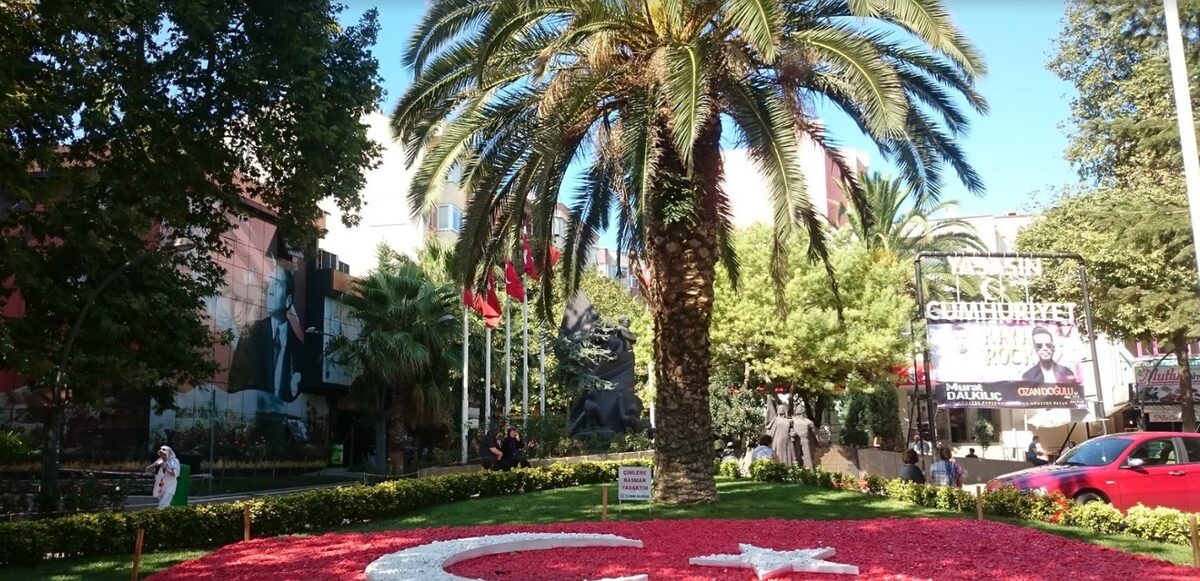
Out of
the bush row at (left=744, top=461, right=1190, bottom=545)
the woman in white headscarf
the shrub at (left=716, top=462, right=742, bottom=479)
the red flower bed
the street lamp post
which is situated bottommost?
the red flower bed

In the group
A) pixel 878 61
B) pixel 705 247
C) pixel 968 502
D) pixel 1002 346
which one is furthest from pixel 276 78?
pixel 1002 346

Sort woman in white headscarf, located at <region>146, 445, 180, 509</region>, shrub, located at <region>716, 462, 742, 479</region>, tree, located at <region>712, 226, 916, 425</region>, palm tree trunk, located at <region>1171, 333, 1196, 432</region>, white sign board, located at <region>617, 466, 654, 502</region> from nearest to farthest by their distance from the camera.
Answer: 1. white sign board, located at <region>617, 466, 654, 502</region>
2. woman in white headscarf, located at <region>146, 445, 180, 509</region>
3. shrub, located at <region>716, 462, 742, 479</region>
4. palm tree trunk, located at <region>1171, 333, 1196, 432</region>
5. tree, located at <region>712, 226, 916, 425</region>

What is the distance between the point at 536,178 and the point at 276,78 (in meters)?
4.30

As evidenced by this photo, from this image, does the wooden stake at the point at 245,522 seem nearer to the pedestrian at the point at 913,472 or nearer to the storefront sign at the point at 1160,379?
the pedestrian at the point at 913,472

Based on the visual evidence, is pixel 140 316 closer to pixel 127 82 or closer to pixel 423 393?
pixel 127 82

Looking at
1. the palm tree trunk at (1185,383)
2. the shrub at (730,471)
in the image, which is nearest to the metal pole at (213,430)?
the shrub at (730,471)

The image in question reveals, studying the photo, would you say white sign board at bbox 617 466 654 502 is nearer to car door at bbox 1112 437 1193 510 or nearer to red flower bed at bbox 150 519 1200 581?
red flower bed at bbox 150 519 1200 581

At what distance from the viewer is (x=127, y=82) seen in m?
14.2

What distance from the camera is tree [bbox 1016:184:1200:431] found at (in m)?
24.6

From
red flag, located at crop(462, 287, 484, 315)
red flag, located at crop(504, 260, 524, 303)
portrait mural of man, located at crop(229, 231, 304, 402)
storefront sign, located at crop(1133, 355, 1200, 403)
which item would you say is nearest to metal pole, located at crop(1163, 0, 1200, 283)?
red flag, located at crop(462, 287, 484, 315)

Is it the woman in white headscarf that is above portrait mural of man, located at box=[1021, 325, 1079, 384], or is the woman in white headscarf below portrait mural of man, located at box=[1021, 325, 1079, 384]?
below

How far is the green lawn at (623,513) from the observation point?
11.4 meters

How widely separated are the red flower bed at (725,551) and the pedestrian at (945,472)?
11.6 feet

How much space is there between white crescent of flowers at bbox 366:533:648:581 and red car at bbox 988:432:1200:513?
7566 millimetres
